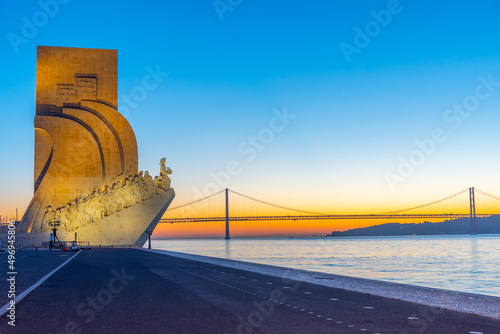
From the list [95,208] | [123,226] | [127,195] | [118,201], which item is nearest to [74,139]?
[95,208]

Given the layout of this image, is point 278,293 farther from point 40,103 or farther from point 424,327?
point 40,103

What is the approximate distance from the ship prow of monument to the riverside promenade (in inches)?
1393

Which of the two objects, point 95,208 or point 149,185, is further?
point 149,185

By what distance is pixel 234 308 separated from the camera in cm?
751

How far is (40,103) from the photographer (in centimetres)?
5269

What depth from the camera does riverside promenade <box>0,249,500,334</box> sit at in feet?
19.8

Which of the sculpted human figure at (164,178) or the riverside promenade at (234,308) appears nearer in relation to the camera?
the riverside promenade at (234,308)

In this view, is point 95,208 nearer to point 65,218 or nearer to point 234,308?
point 65,218

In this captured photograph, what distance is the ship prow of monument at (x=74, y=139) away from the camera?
49125mm

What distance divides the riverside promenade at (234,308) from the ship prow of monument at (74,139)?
35.4m

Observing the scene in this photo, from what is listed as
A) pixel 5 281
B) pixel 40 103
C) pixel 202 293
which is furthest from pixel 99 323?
pixel 40 103

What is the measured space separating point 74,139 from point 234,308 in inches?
1866

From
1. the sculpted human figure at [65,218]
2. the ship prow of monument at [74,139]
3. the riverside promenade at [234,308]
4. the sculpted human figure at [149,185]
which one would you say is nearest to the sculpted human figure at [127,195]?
the sculpted human figure at [149,185]

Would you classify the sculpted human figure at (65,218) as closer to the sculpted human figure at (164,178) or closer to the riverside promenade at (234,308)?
the sculpted human figure at (164,178)
